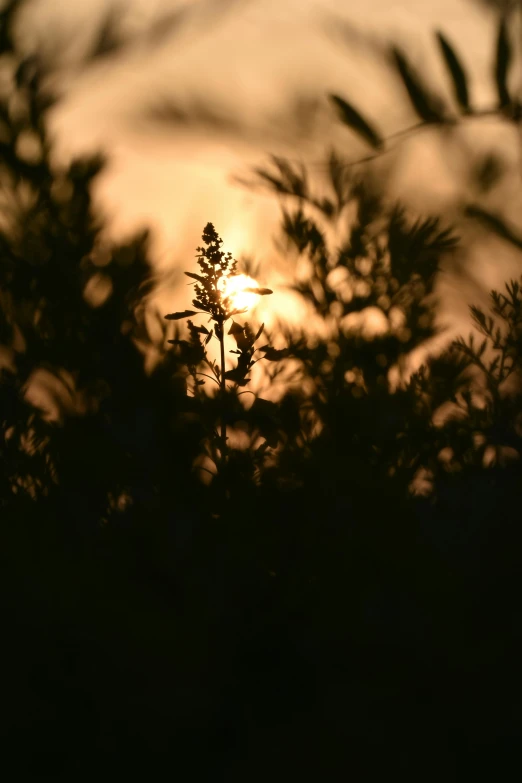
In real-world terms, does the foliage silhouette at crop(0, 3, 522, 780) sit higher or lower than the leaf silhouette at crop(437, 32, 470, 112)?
lower

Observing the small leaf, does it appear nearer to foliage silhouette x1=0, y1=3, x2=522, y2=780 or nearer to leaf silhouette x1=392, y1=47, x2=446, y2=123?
foliage silhouette x1=0, y1=3, x2=522, y2=780

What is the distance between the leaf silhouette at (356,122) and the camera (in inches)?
41.9

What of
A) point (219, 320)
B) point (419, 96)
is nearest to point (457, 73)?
point (419, 96)

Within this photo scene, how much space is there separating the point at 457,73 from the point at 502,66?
7 cm

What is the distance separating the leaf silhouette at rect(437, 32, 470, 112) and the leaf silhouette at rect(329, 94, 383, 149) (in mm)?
132

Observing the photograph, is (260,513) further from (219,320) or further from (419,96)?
(419,96)

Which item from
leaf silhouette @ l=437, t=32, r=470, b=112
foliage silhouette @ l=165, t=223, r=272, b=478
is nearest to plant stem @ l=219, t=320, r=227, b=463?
foliage silhouette @ l=165, t=223, r=272, b=478

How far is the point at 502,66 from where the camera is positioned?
1052mm

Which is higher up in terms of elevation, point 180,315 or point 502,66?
point 502,66

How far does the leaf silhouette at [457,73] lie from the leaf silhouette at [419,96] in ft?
0.10

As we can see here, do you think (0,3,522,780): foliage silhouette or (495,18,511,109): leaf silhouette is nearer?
(0,3,522,780): foliage silhouette

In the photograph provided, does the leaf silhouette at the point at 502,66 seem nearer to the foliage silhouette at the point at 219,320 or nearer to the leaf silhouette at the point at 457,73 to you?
the leaf silhouette at the point at 457,73

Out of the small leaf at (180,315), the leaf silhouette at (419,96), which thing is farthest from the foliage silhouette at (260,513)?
the leaf silhouette at (419,96)

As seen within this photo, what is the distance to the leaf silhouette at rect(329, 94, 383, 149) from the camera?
41.9 inches
